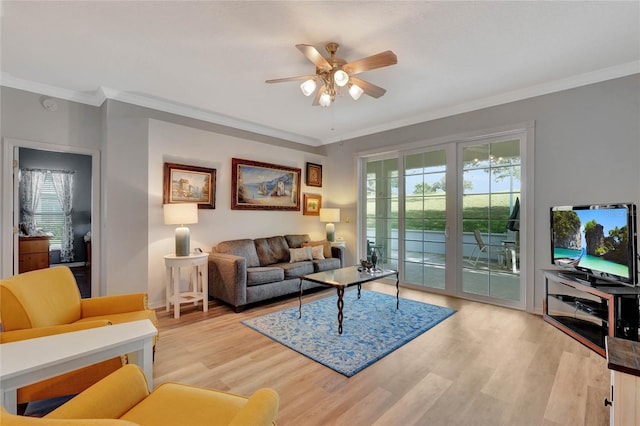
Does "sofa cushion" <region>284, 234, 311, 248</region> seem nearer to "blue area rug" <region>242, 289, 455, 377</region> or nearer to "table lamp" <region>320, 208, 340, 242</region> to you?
"table lamp" <region>320, 208, 340, 242</region>

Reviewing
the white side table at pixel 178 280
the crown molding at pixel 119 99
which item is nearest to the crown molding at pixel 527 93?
the crown molding at pixel 119 99

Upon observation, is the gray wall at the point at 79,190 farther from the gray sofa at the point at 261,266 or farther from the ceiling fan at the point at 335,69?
the ceiling fan at the point at 335,69

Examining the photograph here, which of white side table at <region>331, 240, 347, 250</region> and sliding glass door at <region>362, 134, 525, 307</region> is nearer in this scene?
sliding glass door at <region>362, 134, 525, 307</region>

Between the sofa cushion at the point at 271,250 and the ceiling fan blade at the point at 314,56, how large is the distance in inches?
114

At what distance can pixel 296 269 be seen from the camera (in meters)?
4.22

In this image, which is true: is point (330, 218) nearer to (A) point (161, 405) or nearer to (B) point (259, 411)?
(A) point (161, 405)

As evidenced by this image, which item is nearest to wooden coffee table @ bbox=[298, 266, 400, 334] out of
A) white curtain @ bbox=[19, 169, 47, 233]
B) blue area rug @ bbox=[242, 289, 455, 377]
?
blue area rug @ bbox=[242, 289, 455, 377]

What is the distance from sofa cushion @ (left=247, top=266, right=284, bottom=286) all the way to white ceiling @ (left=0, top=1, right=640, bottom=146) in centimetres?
223

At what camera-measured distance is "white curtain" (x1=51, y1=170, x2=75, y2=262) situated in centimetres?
591

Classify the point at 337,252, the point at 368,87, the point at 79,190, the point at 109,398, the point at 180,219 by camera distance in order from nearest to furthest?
the point at 109,398
the point at 368,87
the point at 180,219
the point at 337,252
the point at 79,190

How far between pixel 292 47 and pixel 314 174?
323 centimetres

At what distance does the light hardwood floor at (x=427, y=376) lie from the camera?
1753 millimetres

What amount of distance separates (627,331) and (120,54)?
4873 millimetres

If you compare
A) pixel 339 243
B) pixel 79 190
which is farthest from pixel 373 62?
pixel 79 190
